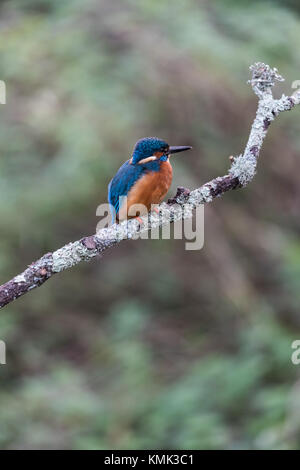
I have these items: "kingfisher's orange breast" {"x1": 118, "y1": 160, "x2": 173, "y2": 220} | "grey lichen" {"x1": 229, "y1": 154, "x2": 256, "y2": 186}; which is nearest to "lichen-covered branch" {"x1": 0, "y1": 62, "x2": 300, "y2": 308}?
"grey lichen" {"x1": 229, "y1": 154, "x2": 256, "y2": 186}

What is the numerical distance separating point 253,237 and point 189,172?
745mm

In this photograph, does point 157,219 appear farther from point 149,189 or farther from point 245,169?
point 149,189

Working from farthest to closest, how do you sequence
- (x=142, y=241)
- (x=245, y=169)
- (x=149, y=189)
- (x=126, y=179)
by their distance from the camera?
(x=142, y=241) → (x=126, y=179) → (x=149, y=189) → (x=245, y=169)

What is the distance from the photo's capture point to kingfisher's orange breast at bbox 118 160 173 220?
95.1 inches

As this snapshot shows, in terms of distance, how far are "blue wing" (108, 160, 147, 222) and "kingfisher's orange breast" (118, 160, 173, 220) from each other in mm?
38

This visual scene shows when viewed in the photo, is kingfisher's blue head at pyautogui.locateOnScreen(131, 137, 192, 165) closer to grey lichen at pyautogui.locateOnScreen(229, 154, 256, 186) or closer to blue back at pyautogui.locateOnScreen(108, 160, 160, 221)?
blue back at pyautogui.locateOnScreen(108, 160, 160, 221)

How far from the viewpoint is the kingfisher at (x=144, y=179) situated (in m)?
2.43

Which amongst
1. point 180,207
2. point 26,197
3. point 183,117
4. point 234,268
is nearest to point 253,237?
point 234,268

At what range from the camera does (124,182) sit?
2.53 m

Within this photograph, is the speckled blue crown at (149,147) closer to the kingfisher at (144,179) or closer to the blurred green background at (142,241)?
the kingfisher at (144,179)

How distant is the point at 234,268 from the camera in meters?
4.98

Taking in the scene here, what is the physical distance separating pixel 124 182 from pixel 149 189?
0.49 feet

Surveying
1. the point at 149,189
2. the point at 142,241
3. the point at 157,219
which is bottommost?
the point at 157,219

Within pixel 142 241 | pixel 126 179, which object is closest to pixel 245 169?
pixel 126 179
